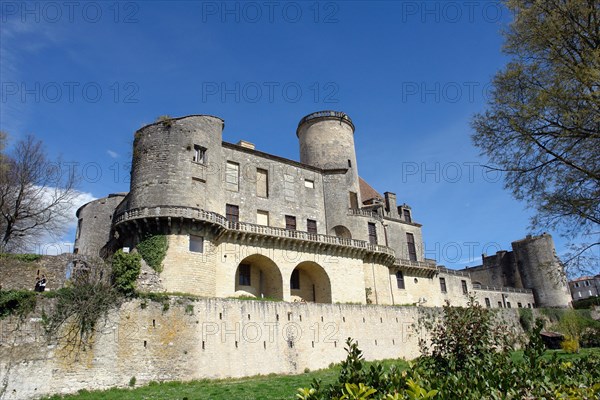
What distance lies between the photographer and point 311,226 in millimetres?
35344

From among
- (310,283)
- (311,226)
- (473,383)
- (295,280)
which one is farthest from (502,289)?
(473,383)

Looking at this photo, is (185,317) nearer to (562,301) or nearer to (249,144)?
(249,144)

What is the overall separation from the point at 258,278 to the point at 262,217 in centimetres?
459

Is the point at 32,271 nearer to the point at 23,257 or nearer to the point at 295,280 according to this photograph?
the point at 23,257

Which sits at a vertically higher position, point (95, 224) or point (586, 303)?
point (95, 224)

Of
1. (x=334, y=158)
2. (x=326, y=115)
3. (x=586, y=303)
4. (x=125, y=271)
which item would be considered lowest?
(x=586, y=303)

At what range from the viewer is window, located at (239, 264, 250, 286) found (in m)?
30.9

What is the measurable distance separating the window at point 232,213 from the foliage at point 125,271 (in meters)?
7.95

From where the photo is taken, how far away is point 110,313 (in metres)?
21.5

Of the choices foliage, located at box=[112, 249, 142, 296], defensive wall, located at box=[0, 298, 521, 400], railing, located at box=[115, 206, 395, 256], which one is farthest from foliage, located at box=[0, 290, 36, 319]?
railing, located at box=[115, 206, 395, 256]

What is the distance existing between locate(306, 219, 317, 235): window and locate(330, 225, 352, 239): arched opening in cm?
158

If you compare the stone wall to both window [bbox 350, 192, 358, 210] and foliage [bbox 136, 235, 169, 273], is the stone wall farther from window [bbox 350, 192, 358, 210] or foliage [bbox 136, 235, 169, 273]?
window [bbox 350, 192, 358, 210]

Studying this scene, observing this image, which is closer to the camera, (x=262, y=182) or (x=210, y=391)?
(x=210, y=391)

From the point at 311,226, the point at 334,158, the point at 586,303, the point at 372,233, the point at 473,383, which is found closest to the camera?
the point at 473,383
